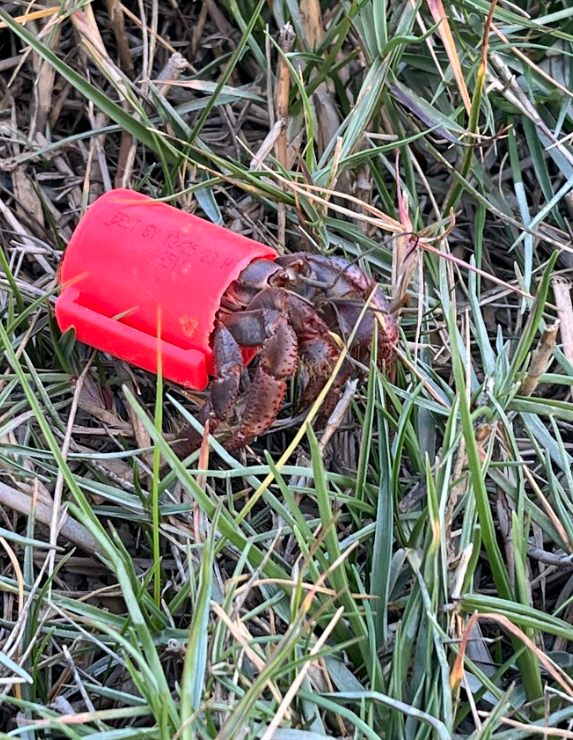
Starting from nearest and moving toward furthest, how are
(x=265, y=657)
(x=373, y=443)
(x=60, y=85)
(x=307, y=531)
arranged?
(x=265, y=657)
(x=307, y=531)
(x=373, y=443)
(x=60, y=85)

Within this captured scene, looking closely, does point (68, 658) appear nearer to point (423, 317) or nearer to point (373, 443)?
point (373, 443)

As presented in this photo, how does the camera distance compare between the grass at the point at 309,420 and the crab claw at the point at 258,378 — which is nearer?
the grass at the point at 309,420

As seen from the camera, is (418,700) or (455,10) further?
(455,10)

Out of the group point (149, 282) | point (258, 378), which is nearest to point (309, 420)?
point (258, 378)

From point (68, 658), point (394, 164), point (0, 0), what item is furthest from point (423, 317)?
point (0, 0)

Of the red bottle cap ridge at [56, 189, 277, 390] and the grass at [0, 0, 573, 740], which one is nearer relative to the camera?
the grass at [0, 0, 573, 740]
